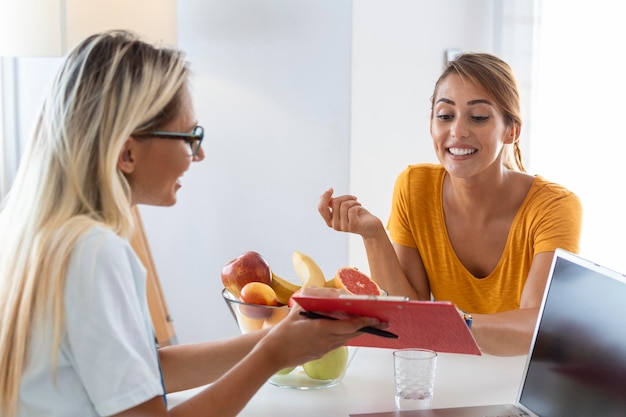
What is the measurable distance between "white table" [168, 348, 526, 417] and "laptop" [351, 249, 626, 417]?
52mm

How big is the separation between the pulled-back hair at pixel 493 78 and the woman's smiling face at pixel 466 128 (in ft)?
0.04

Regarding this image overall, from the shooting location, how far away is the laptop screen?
1.17 metres

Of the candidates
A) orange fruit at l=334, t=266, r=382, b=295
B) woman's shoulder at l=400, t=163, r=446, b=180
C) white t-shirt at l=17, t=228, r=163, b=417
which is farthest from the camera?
woman's shoulder at l=400, t=163, r=446, b=180

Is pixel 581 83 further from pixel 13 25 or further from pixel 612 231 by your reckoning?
pixel 13 25

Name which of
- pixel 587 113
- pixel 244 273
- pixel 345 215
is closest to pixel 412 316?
pixel 244 273

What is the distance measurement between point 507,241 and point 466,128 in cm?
30

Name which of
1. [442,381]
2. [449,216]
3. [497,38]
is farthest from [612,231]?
[442,381]

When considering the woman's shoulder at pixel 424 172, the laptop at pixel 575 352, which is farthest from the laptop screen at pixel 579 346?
the woman's shoulder at pixel 424 172

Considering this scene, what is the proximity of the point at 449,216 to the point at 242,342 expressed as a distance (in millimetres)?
907

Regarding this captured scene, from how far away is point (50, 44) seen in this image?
2336 millimetres

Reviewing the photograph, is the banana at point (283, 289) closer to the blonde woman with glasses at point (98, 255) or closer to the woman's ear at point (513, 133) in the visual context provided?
the blonde woman with glasses at point (98, 255)

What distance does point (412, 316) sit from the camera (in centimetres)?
117

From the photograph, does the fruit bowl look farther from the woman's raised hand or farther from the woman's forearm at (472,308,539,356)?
the woman's raised hand

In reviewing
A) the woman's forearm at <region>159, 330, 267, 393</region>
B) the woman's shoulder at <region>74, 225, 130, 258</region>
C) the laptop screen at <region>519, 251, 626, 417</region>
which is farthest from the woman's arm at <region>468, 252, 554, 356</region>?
the woman's shoulder at <region>74, 225, 130, 258</region>
